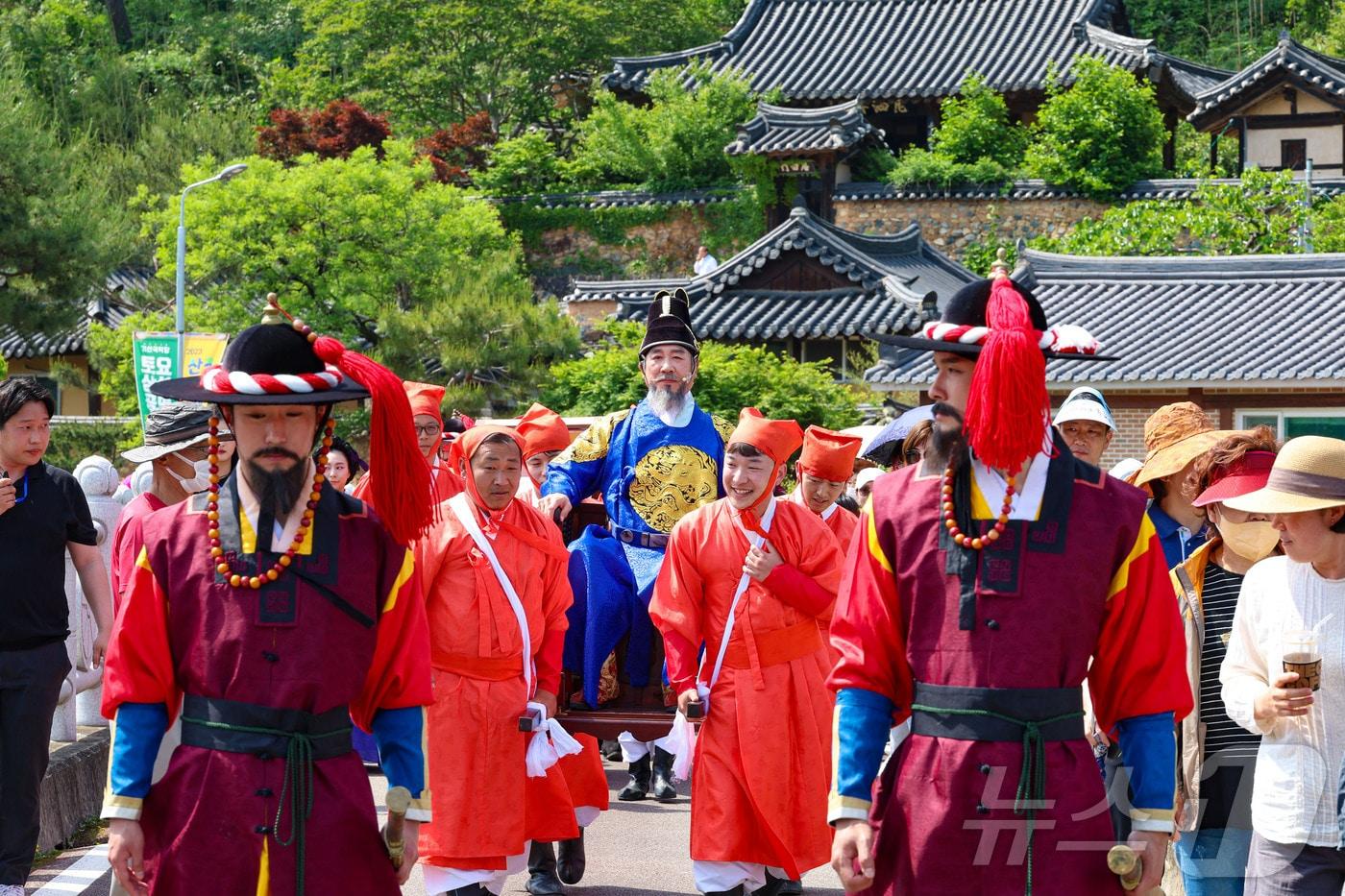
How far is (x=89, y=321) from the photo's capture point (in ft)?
122

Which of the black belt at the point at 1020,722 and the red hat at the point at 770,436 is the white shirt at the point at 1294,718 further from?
the red hat at the point at 770,436

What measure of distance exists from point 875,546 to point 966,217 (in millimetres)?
36286

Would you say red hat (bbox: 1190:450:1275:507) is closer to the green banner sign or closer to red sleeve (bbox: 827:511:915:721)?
red sleeve (bbox: 827:511:915:721)

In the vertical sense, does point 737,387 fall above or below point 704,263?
above

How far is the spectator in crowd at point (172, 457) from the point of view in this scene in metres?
6.91

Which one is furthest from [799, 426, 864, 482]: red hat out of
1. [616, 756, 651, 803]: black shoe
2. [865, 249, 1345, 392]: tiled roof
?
[865, 249, 1345, 392]: tiled roof

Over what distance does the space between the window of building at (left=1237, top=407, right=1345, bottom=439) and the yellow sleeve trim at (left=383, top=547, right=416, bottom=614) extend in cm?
1909

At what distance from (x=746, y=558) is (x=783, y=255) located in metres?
25.2

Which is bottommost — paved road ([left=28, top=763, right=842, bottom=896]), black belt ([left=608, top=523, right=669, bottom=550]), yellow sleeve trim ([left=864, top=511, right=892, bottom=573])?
paved road ([left=28, top=763, right=842, bottom=896])

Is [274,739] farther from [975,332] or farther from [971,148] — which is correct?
[971,148]

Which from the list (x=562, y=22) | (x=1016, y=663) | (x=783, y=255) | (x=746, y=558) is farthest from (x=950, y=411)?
(x=562, y=22)

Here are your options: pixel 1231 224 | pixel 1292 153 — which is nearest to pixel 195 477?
pixel 1231 224

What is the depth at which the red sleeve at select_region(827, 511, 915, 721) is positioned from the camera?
4.20 meters

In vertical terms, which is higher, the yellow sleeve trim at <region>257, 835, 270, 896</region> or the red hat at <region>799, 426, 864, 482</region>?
the yellow sleeve trim at <region>257, 835, 270, 896</region>
